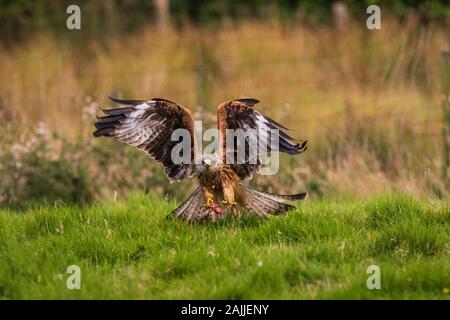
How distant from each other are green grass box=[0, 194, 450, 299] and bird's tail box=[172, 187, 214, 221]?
0.40 ft

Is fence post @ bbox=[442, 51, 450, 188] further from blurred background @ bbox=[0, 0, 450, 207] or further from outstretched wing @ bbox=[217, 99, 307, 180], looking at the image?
outstretched wing @ bbox=[217, 99, 307, 180]

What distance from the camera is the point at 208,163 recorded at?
657 cm

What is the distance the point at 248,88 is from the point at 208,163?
6685 millimetres

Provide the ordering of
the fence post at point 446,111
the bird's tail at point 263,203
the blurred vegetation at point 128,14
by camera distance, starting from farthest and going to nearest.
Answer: the blurred vegetation at point 128,14, the fence post at point 446,111, the bird's tail at point 263,203

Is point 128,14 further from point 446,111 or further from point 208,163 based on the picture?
point 208,163

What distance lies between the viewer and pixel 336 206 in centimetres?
709

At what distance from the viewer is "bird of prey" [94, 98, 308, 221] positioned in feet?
21.5

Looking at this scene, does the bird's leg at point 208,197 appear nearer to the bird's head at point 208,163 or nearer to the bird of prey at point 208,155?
the bird of prey at point 208,155

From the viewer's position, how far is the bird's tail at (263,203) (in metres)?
6.66

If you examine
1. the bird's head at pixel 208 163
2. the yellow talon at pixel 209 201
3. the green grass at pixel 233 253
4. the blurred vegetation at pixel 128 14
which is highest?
the blurred vegetation at pixel 128 14

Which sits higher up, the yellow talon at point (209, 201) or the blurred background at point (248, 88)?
the blurred background at point (248, 88)

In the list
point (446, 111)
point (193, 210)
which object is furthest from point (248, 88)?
point (193, 210)

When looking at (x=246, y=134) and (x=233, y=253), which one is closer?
(x=233, y=253)

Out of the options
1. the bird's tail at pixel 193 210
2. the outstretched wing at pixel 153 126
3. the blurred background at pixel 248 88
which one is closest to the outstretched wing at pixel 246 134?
the outstretched wing at pixel 153 126
